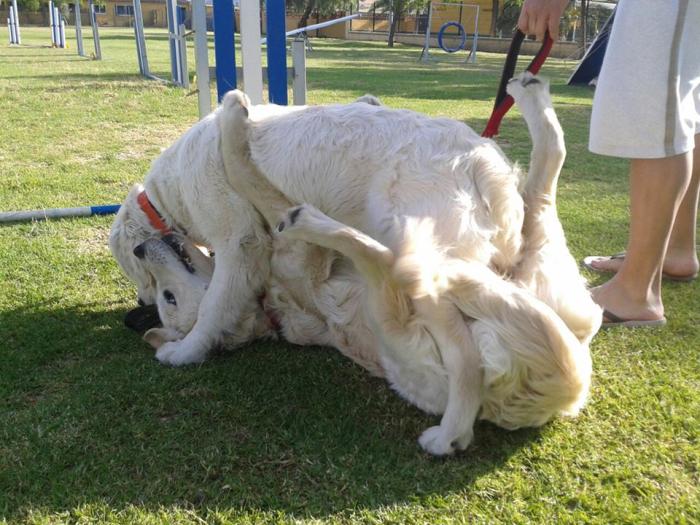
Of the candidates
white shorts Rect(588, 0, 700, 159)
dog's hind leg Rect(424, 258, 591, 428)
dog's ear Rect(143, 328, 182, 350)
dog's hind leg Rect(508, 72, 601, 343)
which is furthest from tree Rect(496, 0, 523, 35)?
dog's hind leg Rect(424, 258, 591, 428)

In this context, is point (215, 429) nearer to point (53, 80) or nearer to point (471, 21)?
point (53, 80)

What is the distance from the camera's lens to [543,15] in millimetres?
2867

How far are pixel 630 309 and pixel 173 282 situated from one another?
233cm

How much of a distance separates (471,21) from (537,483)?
4661cm

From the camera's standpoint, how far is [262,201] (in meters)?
2.70

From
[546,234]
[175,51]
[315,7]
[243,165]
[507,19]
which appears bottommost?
[546,234]

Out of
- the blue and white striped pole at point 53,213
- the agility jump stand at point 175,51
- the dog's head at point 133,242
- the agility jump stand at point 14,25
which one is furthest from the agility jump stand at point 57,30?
the dog's head at point 133,242

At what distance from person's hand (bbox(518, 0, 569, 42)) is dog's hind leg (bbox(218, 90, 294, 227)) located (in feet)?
4.80

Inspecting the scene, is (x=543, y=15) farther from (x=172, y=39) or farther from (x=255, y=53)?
(x=172, y=39)

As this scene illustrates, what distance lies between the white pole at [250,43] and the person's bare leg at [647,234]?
3.13 metres

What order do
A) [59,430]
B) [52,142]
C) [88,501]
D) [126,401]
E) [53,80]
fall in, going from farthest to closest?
1. [53,80]
2. [52,142]
3. [126,401]
4. [59,430]
5. [88,501]

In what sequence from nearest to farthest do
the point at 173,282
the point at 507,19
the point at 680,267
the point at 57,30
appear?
the point at 173,282
the point at 680,267
the point at 57,30
the point at 507,19

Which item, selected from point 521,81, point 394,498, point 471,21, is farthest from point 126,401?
point 471,21

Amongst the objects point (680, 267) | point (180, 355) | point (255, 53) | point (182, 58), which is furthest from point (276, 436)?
point (182, 58)
